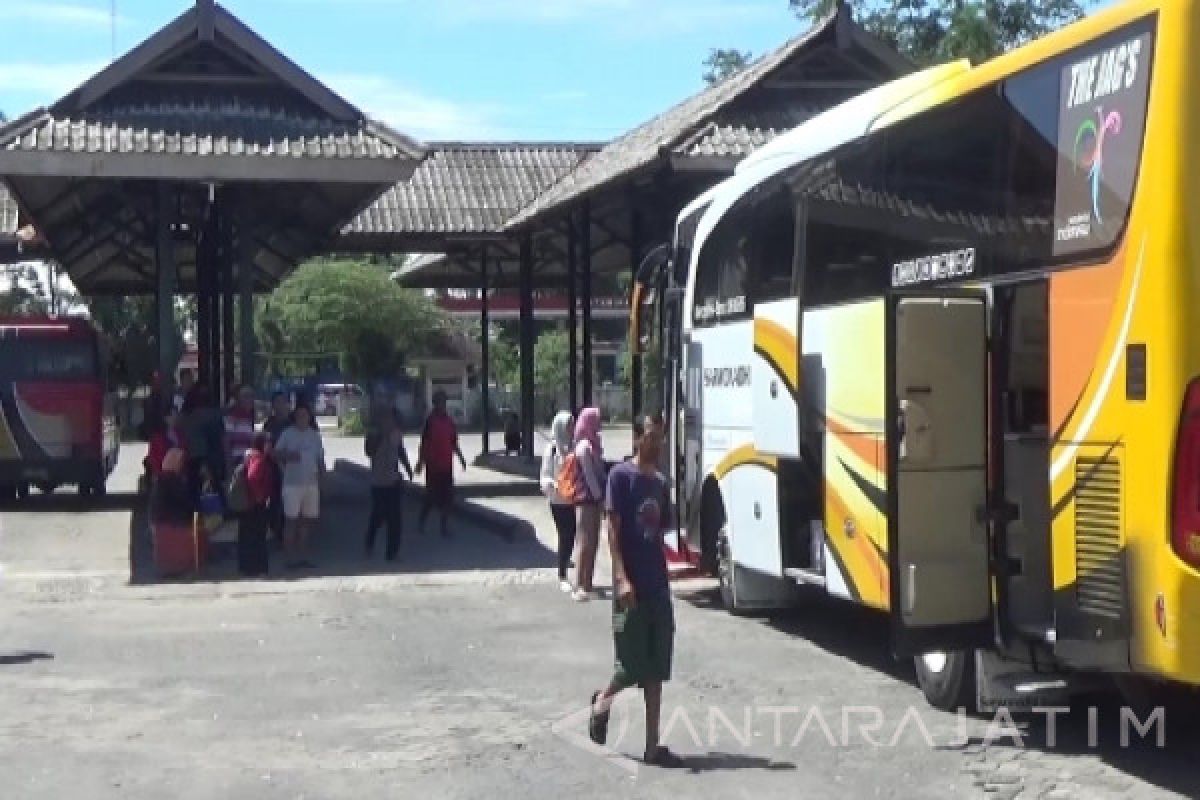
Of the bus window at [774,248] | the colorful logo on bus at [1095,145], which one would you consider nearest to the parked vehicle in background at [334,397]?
the bus window at [774,248]

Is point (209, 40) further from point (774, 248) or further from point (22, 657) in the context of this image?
point (774, 248)

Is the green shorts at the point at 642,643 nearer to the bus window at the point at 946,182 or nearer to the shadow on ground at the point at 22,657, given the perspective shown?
the bus window at the point at 946,182

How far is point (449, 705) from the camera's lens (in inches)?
437

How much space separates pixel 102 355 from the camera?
28609 millimetres

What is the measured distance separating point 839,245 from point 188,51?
38.7 feet

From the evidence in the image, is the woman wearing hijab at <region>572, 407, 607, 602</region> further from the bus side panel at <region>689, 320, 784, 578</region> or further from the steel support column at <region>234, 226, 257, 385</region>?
the steel support column at <region>234, 226, 257, 385</region>

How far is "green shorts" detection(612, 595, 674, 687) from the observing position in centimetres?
912

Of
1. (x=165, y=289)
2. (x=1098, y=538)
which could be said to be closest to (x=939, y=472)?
(x=1098, y=538)

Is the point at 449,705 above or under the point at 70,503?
under

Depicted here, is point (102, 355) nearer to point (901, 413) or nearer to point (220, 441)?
point (220, 441)

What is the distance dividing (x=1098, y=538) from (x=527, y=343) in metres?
26.4

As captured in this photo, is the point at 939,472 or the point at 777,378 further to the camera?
the point at 777,378

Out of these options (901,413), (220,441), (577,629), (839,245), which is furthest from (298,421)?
(901,413)

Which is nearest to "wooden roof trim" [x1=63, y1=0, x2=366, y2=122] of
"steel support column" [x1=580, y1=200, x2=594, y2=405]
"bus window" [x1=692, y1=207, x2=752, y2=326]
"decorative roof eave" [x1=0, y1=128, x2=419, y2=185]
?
"decorative roof eave" [x1=0, y1=128, x2=419, y2=185]
